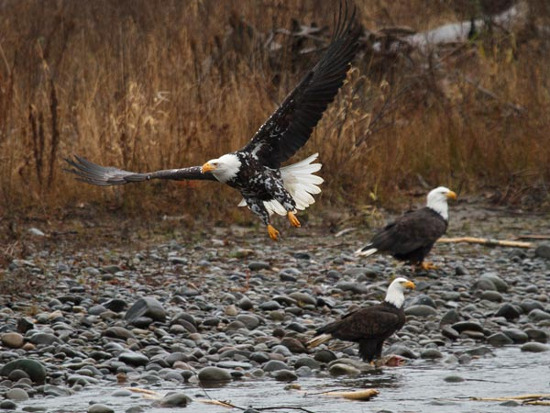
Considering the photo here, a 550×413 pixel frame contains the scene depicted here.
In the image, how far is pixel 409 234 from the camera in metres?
7.66

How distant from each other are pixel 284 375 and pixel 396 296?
0.91 metres

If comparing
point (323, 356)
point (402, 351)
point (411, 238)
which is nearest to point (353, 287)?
point (411, 238)

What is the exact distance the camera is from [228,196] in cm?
959

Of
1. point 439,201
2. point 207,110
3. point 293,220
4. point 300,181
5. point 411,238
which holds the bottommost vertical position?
point 411,238

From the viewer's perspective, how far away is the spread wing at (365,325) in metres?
5.73

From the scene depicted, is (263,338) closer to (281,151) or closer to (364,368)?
(364,368)

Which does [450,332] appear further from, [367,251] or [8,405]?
[8,405]

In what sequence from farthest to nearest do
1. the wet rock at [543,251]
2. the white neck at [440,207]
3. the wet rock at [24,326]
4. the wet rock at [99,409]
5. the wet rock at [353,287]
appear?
the wet rock at [543,251], the white neck at [440,207], the wet rock at [353,287], the wet rock at [24,326], the wet rock at [99,409]

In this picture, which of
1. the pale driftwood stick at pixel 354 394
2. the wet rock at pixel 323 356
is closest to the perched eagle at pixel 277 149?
the wet rock at pixel 323 356

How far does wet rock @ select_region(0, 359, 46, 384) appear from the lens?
16.7 feet

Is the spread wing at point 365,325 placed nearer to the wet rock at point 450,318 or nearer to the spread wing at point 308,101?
the wet rock at point 450,318

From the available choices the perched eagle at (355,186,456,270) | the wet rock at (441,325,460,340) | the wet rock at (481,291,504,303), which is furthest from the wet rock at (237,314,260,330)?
the wet rock at (481,291,504,303)

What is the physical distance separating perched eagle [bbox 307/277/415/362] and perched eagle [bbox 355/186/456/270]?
176 centimetres

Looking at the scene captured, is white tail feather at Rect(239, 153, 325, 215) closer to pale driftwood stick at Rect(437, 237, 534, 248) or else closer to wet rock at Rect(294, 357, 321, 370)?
wet rock at Rect(294, 357, 321, 370)
